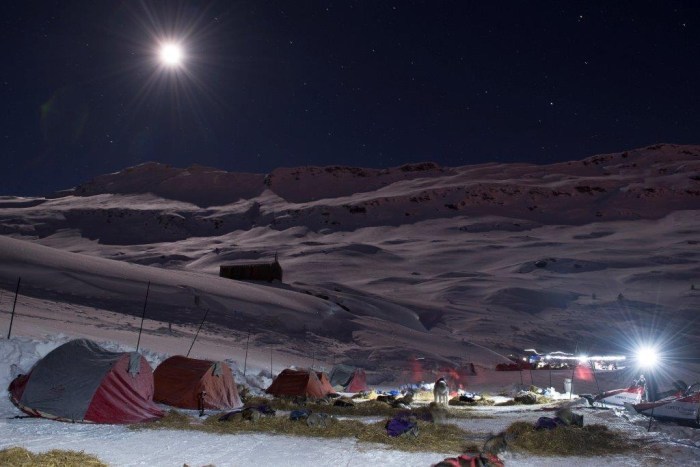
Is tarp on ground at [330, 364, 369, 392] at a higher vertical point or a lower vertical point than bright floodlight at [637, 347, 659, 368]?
lower

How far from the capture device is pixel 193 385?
52.7 feet

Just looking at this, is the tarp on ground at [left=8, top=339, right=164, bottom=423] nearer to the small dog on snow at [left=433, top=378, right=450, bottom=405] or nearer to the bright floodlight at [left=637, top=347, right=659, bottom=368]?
the small dog on snow at [left=433, top=378, right=450, bottom=405]

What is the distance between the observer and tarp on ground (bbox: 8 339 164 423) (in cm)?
1265

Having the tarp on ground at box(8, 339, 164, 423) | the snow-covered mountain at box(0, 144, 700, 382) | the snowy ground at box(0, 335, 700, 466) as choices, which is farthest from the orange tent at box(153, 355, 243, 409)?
the snow-covered mountain at box(0, 144, 700, 382)

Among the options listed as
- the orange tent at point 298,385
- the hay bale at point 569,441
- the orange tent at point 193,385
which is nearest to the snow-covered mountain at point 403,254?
the hay bale at point 569,441

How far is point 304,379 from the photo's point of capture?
2148cm

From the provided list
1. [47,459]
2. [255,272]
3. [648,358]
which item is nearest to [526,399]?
[648,358]

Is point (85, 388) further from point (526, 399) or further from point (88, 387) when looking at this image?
point (526, 399)

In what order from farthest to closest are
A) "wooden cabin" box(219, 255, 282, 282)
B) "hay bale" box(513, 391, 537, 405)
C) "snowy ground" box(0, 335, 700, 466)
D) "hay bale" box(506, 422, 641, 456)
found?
"wooden cabin" box(219, 255, 282, 282) → "hay bale" box(513, 391, 537, 405) → "hay bale" box(506, 422, 641, 456) → "snowy ground" box(0, 335, 700, 466)

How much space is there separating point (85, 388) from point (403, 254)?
9071 centimetres

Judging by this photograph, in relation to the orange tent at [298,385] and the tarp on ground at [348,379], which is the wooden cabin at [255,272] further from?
the orange tent at [298,385]

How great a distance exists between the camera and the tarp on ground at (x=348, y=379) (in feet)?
87.6

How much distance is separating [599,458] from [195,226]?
461ft

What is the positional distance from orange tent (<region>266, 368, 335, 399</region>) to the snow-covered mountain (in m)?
13.1
